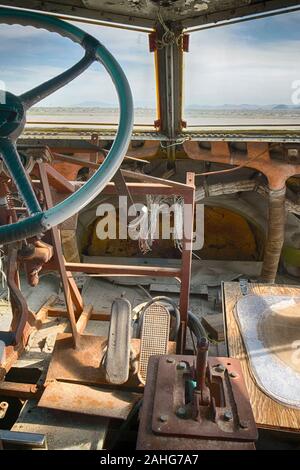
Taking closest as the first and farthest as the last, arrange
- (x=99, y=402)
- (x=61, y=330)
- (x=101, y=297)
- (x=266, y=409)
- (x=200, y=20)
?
(x=266, y=409) < (x=99, y=402) < (x=200, y=20) < (x=61, y=330) < (x=101, y=297)

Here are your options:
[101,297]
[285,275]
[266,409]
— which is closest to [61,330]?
[101,297]

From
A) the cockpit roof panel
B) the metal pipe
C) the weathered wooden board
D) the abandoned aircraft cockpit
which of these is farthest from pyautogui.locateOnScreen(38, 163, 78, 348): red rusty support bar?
the metal pipe

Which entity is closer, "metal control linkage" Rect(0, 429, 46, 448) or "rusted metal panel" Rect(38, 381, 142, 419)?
"metal control linkage" Rect(0, 429, 46, 448)

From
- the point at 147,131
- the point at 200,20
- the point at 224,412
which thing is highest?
the point at 200,20

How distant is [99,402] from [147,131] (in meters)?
2.55

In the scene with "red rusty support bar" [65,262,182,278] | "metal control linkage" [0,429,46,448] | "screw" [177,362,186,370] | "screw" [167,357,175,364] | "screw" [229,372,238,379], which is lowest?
"metal control linkage" [0,429,46,448]

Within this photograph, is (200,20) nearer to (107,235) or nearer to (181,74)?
(181,74)

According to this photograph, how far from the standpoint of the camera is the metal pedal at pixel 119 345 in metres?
2.10

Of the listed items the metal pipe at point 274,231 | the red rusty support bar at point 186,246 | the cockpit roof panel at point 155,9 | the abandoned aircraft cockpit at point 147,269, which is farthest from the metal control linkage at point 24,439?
the metal pipe at point 274,231

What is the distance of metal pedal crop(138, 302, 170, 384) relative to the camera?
2285 millimetres

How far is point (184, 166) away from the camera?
15.0 feet

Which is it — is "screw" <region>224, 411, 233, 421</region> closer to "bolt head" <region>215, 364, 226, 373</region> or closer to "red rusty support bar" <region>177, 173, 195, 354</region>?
"bolt head" <region>215, 364, 226, 373</region>

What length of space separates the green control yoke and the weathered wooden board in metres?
1.53

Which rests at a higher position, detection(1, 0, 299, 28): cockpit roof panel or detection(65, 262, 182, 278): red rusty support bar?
detection(1, 0, 299, 28): cockpit roof panel
